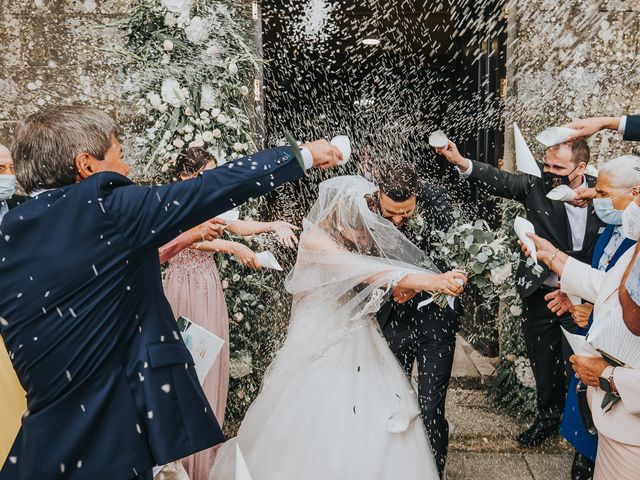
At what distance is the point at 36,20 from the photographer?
15.3 ft

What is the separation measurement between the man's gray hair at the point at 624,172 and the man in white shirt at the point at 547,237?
72cm

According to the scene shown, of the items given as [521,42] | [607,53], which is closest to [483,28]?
[521,42]

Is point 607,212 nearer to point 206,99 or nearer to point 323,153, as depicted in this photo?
point 323,153

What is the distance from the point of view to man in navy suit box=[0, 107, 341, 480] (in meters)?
1.73

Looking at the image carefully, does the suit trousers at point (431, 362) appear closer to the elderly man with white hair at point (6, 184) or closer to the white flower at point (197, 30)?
the elderly man with white hair at point (6, 184)

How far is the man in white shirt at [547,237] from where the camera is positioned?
12.3 ft

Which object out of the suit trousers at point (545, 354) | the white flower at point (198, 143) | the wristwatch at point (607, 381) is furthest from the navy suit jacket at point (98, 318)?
the suit trousers at point (545, 354)

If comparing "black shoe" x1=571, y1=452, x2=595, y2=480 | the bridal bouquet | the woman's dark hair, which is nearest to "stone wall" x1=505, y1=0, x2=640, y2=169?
the bridal bouquet

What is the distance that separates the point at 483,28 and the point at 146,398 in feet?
14.7

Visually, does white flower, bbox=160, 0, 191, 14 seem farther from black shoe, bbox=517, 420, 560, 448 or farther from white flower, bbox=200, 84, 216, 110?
black shoe, bbox=517, 420, 560, 448

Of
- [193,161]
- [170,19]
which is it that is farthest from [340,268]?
[170,19]

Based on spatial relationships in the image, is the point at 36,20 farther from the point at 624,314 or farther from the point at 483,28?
the point at 624,314

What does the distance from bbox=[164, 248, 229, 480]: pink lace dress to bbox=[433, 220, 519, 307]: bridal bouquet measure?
1322 millimetres

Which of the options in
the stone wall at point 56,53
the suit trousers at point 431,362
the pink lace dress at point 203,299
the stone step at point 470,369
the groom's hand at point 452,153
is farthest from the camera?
the stone step at point 470,369
